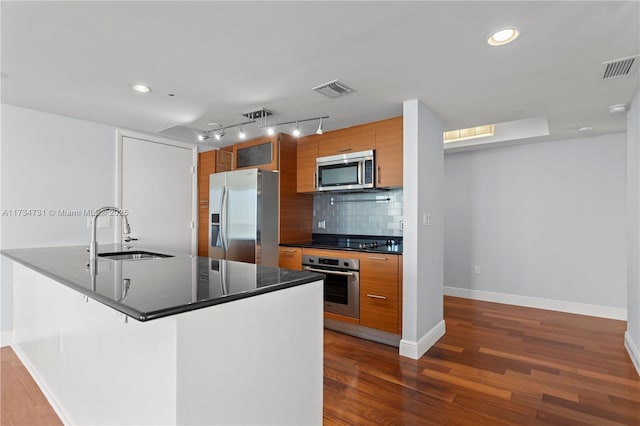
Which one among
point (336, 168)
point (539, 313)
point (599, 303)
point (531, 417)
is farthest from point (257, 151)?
point (599, 303)

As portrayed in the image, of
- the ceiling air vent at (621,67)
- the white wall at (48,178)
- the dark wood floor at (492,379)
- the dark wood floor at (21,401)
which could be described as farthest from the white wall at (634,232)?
the white wall at (48,178)

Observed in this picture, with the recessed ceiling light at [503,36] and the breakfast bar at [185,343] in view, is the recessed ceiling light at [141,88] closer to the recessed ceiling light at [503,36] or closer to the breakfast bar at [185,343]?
the breakfast bar at [185,343]

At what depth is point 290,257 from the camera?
3.87m

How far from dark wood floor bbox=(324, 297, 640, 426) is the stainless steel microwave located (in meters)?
1.60

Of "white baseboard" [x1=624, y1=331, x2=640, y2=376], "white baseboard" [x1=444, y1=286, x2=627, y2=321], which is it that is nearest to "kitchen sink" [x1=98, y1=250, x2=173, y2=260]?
"white baseboard" [x1=624, y1=331, x2=640, y2=376]

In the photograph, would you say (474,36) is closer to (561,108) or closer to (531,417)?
(561,108)

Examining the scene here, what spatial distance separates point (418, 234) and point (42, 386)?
305cm

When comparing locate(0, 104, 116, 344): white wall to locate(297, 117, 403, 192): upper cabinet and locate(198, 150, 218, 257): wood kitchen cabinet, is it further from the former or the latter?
locate(297, 117, 403, 192): upper cabinet

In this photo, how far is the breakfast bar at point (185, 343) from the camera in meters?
1.14

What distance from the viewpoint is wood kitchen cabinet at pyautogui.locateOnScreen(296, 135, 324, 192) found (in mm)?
3990

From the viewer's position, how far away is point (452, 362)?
9.12 ft

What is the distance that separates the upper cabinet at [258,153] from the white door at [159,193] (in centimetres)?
78

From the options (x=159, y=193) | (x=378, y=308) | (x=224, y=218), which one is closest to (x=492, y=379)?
(x=378, y=308)

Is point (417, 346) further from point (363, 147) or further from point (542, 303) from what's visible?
point (542, 303)
